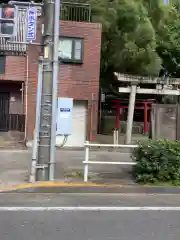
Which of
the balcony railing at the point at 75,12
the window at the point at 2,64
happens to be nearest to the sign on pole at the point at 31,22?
the window at the point at 2,64

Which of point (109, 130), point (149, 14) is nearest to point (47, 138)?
point (149, 14)

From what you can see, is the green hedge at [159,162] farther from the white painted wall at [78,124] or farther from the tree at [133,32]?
Result: the tree at [133,32]

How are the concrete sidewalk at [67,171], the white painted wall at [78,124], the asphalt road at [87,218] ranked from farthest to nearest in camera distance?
1. the white painted wall at [78,124]
2. the concrete sidewalk at [67,171]
3. the asphalt road at [87,218]

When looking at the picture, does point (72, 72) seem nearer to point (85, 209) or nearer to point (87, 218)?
point (85, 209)

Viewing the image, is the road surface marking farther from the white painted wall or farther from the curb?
the white painted wall

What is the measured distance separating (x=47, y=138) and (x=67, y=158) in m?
4.65

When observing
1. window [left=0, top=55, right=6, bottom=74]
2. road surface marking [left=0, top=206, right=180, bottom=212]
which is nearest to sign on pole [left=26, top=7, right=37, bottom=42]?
road surface marking [left=0, top=206, right=180, bottom=212]

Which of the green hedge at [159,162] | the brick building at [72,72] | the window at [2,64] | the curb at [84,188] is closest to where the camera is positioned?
the curb at [84,188]

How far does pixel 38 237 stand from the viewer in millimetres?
5742

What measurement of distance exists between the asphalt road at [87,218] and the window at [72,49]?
1135 centimetres

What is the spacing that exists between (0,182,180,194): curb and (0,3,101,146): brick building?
31.7ft

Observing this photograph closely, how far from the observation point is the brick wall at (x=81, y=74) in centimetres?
1920

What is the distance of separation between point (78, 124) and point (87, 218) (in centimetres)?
1335

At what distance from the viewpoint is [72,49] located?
19359mm
